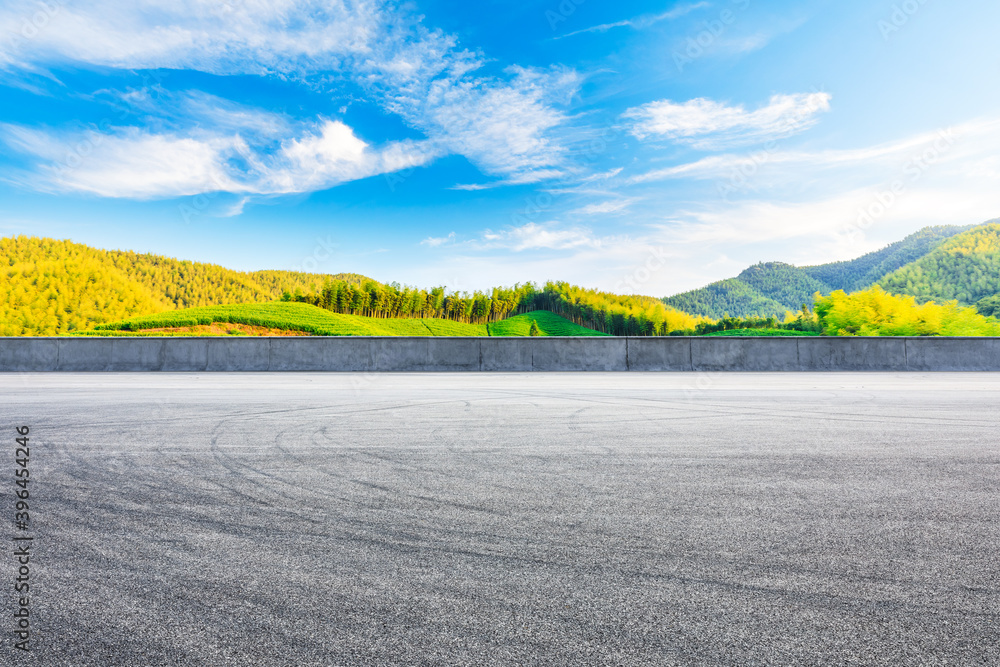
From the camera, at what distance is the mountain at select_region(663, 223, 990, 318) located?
8406 cm

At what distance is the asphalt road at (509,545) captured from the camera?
7.20 ft

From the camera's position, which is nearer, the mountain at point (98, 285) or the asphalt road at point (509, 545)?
the asphalt road at point (509, 545)

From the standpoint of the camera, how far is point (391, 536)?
131 inches

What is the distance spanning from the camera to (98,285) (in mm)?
78938

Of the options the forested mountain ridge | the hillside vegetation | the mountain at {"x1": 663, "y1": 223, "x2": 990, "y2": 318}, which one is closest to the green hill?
the mountain at {"x1": 663, "y1": 223, "x2": 990, "y2": 318}

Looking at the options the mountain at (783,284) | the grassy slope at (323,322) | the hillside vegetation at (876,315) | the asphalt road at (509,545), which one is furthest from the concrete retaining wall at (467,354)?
the mountain at (783,284)

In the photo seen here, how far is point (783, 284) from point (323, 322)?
8124 centimetres

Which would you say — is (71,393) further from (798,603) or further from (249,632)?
(798,603)

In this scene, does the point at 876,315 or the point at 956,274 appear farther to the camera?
the point at 956,274

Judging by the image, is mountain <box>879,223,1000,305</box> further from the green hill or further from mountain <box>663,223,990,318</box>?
mountain <box>663,223,990,318</box>

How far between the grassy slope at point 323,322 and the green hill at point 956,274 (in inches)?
2241

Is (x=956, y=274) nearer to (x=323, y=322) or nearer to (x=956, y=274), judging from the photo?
(x=956, y=274)

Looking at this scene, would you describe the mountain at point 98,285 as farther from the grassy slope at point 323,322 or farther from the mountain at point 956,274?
the mountain at point 956,274

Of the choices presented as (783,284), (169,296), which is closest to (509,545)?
(169,296)
